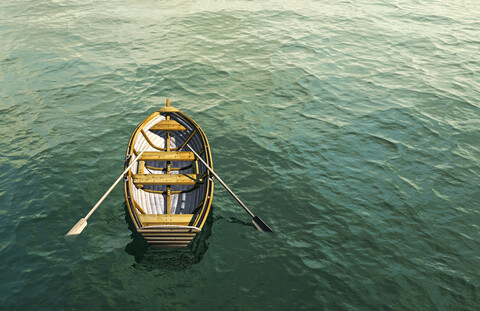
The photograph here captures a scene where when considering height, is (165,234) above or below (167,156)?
below

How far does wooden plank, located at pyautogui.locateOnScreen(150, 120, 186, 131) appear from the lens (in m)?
16.4

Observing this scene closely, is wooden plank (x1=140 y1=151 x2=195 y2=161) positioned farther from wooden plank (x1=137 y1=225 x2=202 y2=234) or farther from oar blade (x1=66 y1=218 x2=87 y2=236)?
wooden plank (x1=137 y1=225 x2=202 y2=234)

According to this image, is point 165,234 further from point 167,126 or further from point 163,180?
point 167,126

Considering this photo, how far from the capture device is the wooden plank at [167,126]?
1636 centimetres

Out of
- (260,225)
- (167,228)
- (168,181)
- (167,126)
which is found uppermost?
(167,126)

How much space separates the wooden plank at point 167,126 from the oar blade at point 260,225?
18.4 feet

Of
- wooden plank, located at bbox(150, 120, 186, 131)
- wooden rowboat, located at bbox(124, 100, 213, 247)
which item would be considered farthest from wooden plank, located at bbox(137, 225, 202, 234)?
wooden plank, located at bbox(150, 120, 186, 131)

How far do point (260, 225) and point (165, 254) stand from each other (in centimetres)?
320

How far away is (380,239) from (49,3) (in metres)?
40.4

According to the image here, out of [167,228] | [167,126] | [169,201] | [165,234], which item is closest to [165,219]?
[165,234]

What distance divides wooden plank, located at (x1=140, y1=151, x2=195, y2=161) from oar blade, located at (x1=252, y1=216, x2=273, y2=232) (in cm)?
355

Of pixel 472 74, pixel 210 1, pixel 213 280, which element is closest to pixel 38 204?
pixel 213 280

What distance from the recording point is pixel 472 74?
24.2 m

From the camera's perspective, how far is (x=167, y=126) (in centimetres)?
1647
